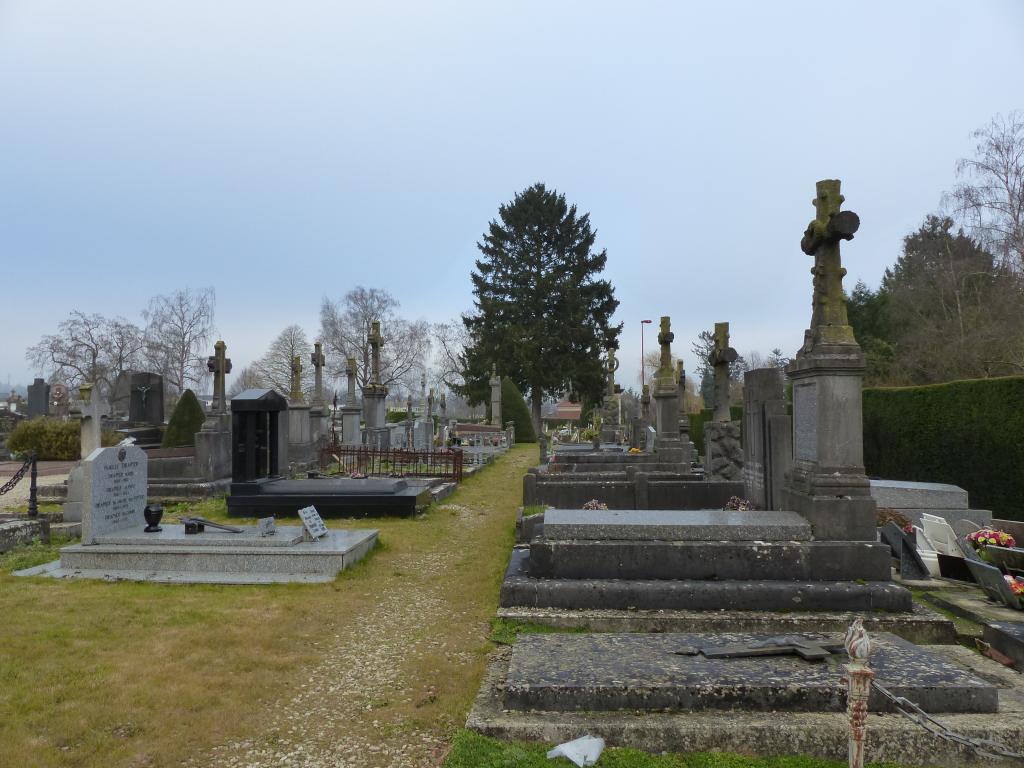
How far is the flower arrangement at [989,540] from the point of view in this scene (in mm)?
6930

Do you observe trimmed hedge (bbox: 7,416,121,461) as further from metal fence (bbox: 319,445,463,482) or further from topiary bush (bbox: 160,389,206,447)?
metal fence (bbox: 319,445,463,482)

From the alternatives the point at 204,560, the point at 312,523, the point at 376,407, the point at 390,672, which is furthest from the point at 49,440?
the point at 390,672

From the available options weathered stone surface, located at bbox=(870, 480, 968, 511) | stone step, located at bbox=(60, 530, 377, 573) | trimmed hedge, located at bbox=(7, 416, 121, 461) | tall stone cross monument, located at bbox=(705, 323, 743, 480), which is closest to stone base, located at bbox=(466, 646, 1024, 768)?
stone step, located at bbox=(60, 530, 377, 573)

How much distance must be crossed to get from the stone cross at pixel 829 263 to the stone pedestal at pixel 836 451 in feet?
0.66

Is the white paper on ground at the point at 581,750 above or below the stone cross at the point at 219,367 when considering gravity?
below

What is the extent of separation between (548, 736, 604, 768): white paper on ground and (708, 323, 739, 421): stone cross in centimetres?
1013

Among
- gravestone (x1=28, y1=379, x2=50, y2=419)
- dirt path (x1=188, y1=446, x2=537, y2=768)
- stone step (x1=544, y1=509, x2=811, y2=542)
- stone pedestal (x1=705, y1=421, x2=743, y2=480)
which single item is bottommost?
dirt path (x1=188, y1=446, x2=537, y2=768)

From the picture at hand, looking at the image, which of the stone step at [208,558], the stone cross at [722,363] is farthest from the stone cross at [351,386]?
the stone step at [208,558]

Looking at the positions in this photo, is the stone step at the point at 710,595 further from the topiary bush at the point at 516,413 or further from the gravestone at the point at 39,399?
the gravestone at the point at 39,399

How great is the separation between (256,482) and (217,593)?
15.9 feet

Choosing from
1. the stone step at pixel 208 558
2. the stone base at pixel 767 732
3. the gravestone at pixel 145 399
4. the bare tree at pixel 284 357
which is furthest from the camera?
the bare tree at pixel 284 357

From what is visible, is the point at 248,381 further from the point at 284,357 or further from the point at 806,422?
the point at 806,422

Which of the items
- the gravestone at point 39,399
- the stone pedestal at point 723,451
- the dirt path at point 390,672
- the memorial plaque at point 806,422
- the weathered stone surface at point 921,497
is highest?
the gravestone at point 39,399

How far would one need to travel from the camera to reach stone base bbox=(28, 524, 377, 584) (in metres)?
7.45
